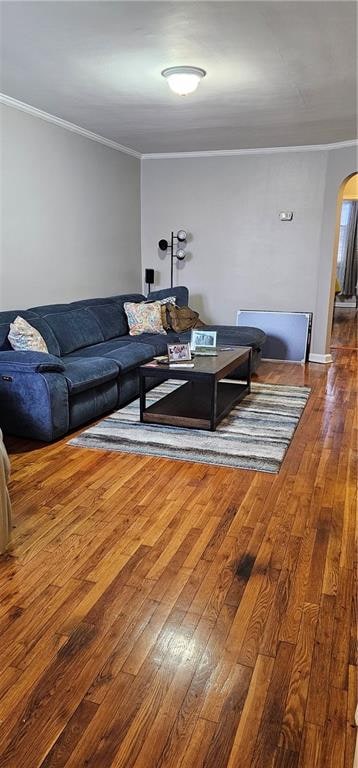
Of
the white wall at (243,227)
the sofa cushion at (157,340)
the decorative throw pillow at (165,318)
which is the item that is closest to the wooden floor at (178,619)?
the sofa cushion at (157,340)

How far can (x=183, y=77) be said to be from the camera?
10.9 feet

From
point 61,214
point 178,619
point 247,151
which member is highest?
point 247,151

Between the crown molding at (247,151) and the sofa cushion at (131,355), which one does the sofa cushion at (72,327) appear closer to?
the sofa cushion at (131,355)

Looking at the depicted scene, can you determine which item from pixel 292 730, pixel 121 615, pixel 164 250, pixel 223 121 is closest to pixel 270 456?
pixel 121 615

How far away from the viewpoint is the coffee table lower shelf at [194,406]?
147 inches

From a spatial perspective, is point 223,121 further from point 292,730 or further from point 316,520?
point 292,730

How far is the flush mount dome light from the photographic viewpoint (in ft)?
10.9

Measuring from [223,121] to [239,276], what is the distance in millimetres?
2075

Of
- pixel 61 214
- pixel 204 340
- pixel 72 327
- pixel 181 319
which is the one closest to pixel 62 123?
pixel 61 214

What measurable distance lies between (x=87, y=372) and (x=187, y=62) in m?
2.12

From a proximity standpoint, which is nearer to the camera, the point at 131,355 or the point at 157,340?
the point at 131,355

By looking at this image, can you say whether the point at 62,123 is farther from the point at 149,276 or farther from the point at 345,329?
the point at 345,329

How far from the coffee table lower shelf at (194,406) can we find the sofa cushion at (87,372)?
0.39 meters

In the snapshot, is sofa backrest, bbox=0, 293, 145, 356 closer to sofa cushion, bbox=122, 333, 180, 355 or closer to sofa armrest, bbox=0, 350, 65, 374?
sofa cushion, bbox=122, 333, 180, 355
